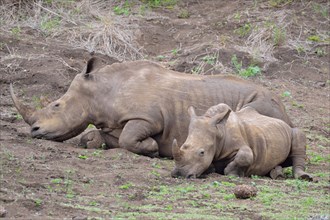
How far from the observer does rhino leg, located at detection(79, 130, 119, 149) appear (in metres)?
12.8

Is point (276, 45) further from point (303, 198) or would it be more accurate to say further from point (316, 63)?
point (303, 198)

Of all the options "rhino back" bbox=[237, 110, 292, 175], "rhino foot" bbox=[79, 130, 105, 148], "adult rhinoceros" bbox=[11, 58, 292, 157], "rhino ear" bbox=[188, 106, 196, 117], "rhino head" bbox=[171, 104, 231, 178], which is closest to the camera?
"rhino head" bbox=[171, 104, 231, 178]

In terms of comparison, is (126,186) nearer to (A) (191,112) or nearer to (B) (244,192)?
(B) (244,192)

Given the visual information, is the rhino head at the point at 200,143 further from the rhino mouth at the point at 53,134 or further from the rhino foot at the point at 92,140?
the rhino mouth at the point at 53,134

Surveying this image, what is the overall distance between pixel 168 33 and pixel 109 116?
22.3 feet

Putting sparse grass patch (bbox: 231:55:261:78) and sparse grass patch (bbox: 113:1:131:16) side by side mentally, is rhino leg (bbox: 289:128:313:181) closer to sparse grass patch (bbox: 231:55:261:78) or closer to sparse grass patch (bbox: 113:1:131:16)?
sparse grass patch (bbox: 231:55:261:78)

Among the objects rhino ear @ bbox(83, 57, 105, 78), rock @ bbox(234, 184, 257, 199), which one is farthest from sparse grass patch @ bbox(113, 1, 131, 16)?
rock @ bbox(234, 184, 257, 199)

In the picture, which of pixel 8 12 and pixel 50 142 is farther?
pixel 8 12

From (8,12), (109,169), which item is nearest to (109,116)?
(109,169)

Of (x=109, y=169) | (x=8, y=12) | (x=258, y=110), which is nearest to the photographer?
(x=109, y=169)

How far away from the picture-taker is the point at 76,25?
61.1ft

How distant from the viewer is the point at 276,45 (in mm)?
18953

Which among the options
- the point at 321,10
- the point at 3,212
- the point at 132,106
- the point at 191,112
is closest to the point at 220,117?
the point at 191,112

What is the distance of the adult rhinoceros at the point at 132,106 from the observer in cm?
1266
